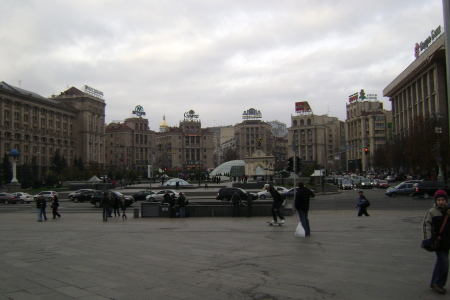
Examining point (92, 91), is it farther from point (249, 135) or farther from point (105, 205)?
point (105, 205)

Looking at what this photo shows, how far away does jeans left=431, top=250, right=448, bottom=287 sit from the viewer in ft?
19.4

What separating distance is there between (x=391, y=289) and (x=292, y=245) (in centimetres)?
457

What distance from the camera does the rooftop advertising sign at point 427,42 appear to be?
212 ft

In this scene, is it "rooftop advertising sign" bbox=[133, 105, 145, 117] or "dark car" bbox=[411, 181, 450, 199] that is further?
"rooftop advertising sign" bbox=[133, 105, 145, 117]

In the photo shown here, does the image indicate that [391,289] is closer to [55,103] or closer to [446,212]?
[446,212]

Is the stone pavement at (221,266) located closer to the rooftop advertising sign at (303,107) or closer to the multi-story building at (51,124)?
the multi-story building at (51,124)

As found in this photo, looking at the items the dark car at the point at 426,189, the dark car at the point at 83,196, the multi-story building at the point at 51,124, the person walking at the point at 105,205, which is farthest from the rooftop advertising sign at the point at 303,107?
the person walking at the point at 105,205

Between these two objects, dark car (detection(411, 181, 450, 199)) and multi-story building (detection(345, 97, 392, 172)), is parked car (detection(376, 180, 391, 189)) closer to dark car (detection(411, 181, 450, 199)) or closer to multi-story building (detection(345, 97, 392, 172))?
dark car (detection(411, 181, 450, 199))

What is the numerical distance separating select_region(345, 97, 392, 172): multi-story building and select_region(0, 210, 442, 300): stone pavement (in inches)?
4213

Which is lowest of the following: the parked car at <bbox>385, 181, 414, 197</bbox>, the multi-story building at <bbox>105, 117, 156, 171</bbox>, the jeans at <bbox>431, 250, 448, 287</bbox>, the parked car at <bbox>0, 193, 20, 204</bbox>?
the parked car at <bbox>0, 193, 20, 204</bbox>

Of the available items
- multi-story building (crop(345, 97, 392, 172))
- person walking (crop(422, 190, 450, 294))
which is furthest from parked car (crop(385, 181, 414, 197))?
multi-story building (crop(345, 97, 392, 172))

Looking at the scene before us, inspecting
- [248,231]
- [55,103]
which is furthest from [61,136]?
[248,231]

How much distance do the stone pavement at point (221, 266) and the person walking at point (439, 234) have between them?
0.91 feet

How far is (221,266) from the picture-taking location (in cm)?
837
